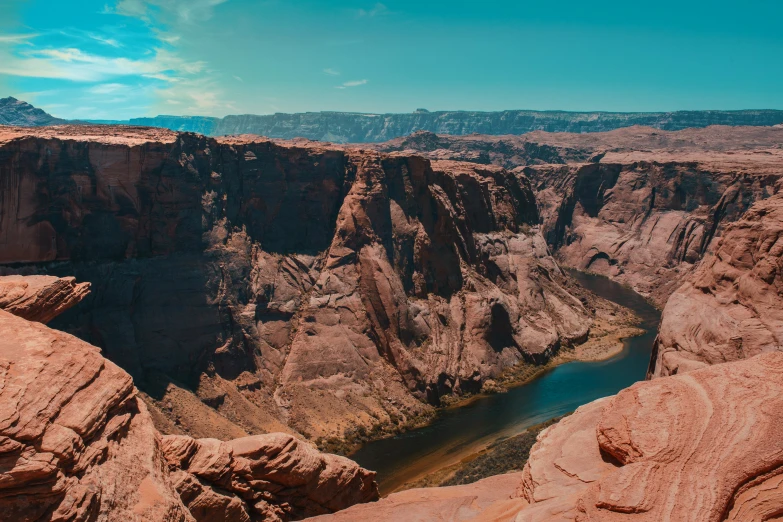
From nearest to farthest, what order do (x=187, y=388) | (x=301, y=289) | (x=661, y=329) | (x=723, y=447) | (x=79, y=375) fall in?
(x=723, y=447)
(x=79, y=375)
(x=661, y=329)
(x=187, y=388)
(x=301, y=289)

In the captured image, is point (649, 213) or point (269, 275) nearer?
point (269, 275)

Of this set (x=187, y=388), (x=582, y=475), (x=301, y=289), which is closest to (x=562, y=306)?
(x=301, y=289)

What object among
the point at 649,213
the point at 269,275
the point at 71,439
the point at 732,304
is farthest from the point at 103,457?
the point at 649,213

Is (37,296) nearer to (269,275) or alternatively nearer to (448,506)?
(448,506)

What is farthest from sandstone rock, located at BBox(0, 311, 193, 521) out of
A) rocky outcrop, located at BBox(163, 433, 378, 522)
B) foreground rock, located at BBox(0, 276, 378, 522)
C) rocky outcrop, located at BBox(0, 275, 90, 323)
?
rocky outcrop, located at BBox(0, 275, 90, 323)

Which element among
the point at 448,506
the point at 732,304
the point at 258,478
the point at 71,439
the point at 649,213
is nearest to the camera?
the point at 71,439

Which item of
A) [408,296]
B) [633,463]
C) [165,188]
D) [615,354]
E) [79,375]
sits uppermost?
[165,188]

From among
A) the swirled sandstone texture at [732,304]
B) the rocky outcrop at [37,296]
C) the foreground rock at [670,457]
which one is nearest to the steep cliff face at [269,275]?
the rocky outcrop at [37,296]

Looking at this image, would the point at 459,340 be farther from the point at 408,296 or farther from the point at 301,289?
the point at 301,289
